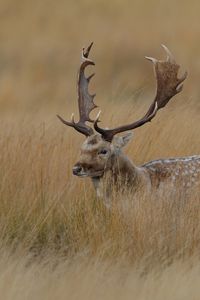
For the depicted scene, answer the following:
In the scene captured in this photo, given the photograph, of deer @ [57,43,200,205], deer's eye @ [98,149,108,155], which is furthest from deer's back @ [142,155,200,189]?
deer's eye @ [98,149,108,155]

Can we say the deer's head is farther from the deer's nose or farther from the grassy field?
the grassy field

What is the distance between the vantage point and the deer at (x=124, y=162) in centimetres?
799

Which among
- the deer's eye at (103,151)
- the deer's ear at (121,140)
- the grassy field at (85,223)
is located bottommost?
the grassy field at (85,223)

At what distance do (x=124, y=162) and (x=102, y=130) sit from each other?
261 mm

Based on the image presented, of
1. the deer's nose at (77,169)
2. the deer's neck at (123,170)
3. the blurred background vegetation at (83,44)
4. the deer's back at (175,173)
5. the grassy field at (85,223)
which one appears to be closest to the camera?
the grassy field at (85,223)

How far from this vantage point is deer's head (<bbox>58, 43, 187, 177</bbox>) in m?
7.98

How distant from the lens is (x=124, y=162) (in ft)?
26.9

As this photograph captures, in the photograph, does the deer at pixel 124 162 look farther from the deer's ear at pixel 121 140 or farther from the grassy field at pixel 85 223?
the grassy field at pixel 85 223

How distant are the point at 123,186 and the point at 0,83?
9.46 meters

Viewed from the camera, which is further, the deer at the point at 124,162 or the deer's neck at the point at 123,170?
the deer's neck at the point at 123,170

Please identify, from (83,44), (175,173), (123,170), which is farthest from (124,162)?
(83,44)

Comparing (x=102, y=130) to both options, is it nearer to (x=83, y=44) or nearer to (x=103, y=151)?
(x=103, y=151)

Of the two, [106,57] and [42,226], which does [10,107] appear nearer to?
[106,57]

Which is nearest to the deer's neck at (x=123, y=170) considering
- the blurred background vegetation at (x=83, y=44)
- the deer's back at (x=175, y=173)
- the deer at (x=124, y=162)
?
the deer at (x=124, y=162)
